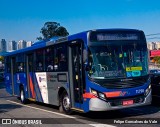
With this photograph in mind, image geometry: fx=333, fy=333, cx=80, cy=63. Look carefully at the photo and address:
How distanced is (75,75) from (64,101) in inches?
60.4

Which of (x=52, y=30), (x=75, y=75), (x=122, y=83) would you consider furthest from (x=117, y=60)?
(x=52, y=30)

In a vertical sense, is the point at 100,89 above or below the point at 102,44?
below

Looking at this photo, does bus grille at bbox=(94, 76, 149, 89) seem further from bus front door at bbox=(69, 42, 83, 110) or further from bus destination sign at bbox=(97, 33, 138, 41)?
bus destination sign at bbox=(97, 33, 138, 41)

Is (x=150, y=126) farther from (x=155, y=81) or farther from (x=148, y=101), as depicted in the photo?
(x=155, y=81)

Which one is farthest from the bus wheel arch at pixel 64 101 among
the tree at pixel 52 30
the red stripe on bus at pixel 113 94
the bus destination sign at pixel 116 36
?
Answer: the tree at pixel 52 30

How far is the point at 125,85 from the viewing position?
10.6 meters

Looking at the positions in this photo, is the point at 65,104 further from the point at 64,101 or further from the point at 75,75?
the point at 75,75

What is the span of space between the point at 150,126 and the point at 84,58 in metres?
2.98

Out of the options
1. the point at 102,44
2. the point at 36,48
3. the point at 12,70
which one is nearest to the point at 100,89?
the point at 102,44

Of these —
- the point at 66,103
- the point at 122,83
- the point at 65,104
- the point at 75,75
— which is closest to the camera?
the point at 122,83

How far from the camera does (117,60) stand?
34.9ft

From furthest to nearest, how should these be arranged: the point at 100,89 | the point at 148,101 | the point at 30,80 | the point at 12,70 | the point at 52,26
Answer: the point at 52,26 < the point at 12,70 < the point at 30,80 < the point at 148,101 < the point at 100,89

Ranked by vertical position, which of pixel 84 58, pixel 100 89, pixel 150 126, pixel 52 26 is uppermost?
pixel 52 26

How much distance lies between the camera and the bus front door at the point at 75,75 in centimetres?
1107
